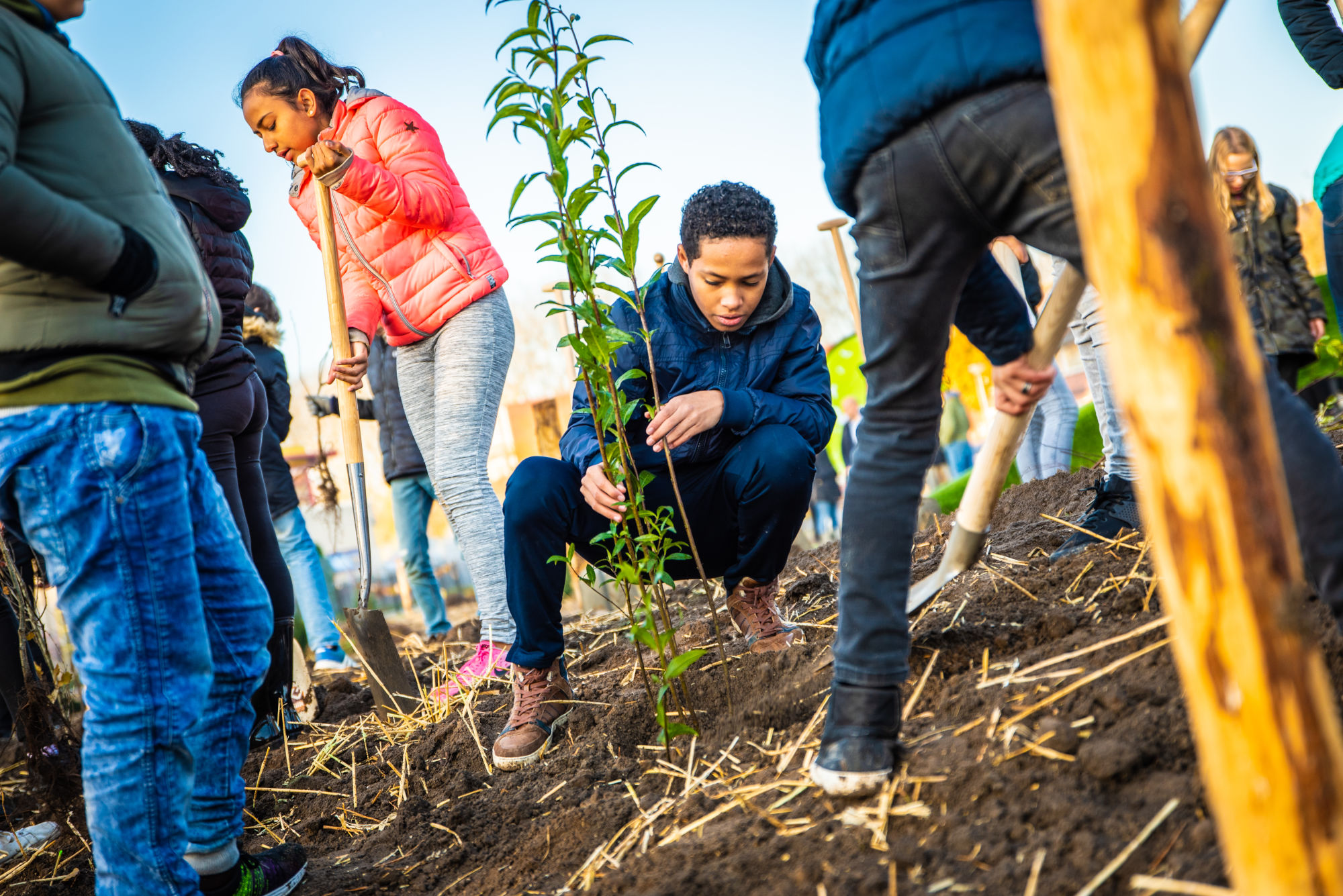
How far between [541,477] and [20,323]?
48.7 inches

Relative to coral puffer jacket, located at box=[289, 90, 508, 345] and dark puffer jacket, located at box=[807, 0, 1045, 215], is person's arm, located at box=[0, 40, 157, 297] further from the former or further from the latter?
coral puffer jacket, located at box=[289, 90, 508, 345]

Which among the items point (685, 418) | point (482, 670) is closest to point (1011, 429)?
point (685, 418)

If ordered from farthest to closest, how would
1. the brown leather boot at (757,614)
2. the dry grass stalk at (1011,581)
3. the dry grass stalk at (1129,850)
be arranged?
the brown leather boot at (757,614) → the dry grass stalk at (1011,581) → the dry grass stalk at (1129,850)

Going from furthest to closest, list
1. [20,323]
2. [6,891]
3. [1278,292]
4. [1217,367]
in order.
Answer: [1278,292]
[6,891]
[20,323]
[1217,367]

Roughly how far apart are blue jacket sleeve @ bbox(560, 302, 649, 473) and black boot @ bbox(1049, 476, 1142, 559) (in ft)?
4.56

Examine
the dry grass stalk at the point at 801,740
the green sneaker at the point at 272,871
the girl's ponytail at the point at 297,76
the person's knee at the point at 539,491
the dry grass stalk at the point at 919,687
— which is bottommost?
the green sneaker at the point at 272,871

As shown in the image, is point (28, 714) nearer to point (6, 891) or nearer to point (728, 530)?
point (6, 891)

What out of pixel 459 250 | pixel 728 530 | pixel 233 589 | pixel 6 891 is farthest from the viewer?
pixel 459 250

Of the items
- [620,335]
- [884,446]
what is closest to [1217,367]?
[884,446]

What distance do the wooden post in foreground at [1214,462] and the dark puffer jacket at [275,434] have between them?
4.38 m

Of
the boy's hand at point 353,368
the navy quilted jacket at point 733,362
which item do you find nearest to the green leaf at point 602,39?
the navy quilted jacket at point 733,362

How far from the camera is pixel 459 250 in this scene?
127 inches

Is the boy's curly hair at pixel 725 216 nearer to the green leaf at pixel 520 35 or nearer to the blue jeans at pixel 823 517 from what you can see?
the green leaf at pixel 520 35

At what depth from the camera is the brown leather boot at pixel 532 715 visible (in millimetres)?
2396
